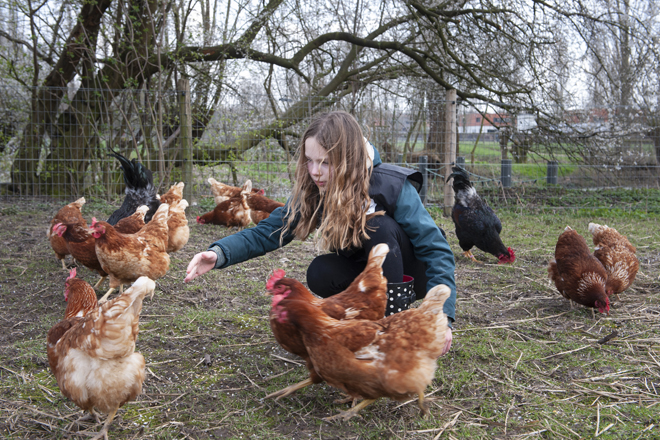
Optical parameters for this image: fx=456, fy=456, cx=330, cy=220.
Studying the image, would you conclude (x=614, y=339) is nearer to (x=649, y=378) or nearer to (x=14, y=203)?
(x=649, y=378)

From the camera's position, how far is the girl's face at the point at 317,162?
2.27 meters

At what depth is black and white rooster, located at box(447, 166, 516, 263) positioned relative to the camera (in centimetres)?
486

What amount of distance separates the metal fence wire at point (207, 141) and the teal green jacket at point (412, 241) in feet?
16.8

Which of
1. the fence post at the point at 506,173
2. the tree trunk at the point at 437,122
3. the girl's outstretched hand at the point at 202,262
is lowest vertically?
the girl's outstretched hand at the point at 202,262

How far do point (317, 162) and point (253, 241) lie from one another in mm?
575

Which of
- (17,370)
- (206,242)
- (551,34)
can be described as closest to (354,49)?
(551,34)

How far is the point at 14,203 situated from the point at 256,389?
7.07 m

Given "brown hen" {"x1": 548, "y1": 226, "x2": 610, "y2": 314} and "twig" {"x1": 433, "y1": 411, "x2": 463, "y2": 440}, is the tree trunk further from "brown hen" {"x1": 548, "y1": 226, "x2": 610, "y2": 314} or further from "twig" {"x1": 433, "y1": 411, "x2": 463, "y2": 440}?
"twig" {"x1": 433, "y1": 411, "x2": 463, "y2": 440}

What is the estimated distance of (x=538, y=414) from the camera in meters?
2.13

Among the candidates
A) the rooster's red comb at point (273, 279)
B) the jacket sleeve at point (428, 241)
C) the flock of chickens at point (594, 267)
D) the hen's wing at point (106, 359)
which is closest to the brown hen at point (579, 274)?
the flock of chickens at point (594, 267)

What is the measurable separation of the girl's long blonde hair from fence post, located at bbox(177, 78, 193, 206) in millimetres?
5685

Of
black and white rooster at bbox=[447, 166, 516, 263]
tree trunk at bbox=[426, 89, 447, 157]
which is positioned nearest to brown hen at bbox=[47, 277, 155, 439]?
black and white rooster at bbox=[447, 166, 516, 263]

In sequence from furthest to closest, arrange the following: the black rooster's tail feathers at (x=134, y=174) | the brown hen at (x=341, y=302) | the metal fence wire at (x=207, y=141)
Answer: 1. the metal fence wire at (x=207, y=141)
2. the black rooster's tail feathers at (x=134, y=174)
3. the brown hen at (x=341, y=302)

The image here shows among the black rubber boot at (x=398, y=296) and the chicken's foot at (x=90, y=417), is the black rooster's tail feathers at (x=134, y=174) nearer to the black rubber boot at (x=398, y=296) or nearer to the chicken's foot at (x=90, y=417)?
the chicken's foot at (x=90, y=417)
